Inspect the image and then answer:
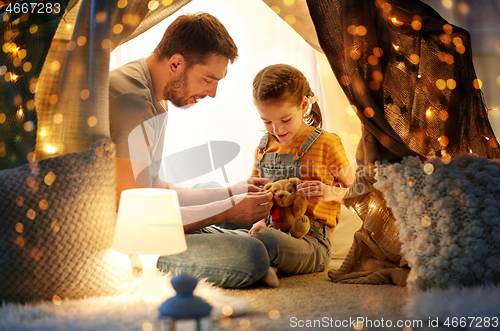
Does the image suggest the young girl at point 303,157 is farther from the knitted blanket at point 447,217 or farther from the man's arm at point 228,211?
the knitted blanket at point 447,217

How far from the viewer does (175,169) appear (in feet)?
6.48

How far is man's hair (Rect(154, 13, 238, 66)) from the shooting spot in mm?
1371

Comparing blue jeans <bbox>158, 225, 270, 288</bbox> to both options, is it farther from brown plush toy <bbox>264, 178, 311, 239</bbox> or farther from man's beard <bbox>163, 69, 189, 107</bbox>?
man's beard <bbox>163, 69, 189, 107</bbox>

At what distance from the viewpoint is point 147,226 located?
39.9 inches

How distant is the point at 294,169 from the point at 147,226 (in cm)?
80

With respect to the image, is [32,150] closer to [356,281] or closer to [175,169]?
[175,169]

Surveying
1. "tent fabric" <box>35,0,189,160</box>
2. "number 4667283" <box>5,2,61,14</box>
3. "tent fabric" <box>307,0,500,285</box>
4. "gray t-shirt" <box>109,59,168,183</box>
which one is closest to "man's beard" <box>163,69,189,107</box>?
"gray t-shirt" <box>109,59,168,183</box>

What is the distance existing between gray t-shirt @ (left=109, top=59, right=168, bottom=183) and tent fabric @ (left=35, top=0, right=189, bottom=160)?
0.22 feet

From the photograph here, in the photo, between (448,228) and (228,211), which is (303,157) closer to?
(228,211)

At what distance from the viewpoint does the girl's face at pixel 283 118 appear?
62.9 inches

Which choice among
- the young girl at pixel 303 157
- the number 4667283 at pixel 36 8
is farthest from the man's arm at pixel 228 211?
the number 4667283 at pixel 36 8

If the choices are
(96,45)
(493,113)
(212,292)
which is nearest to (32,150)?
(96,45)

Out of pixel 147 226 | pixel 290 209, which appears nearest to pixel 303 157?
pixel 290 209

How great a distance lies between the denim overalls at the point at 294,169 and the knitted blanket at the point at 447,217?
0.47m
